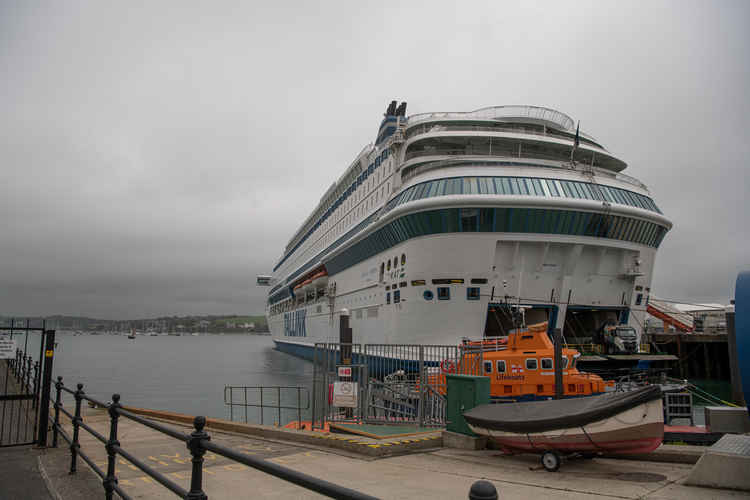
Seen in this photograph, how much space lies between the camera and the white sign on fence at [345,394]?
42.9 ft

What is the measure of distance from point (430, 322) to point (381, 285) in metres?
6.53

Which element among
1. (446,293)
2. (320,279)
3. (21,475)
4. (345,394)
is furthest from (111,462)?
(320,279)

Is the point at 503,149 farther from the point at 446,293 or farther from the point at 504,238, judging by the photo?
the point at 446,293

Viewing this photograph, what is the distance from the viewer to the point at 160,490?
21.8 feet

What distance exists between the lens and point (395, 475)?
754cm

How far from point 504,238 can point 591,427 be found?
752 inches

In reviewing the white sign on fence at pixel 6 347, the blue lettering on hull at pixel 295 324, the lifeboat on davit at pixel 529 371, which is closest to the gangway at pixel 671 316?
the blue lettering on hull at pixel 295 324

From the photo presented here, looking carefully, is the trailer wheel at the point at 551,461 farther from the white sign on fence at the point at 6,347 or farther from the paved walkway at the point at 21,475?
the white sign on fence at the point at 6,347

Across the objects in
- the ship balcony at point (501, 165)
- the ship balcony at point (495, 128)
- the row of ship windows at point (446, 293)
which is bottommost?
the row of ship windows at point (446, 293)

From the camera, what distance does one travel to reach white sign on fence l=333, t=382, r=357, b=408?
13062 millimetres

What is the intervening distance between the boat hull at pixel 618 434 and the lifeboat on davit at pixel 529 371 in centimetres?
724

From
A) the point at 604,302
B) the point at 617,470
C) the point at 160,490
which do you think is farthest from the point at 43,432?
the point at 604,302

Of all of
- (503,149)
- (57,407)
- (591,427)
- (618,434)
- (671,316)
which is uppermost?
(503,149)

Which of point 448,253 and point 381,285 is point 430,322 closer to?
point 448,253
